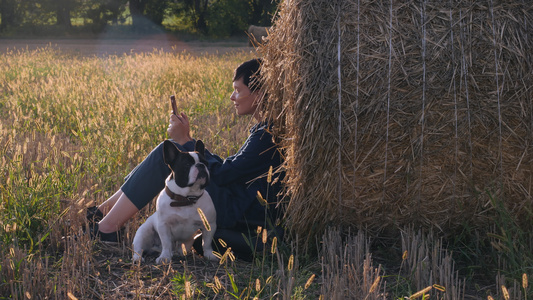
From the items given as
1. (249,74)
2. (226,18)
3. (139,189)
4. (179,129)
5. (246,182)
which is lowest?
(226,18)

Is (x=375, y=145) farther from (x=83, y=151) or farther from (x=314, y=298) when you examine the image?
(x=83, y=151)

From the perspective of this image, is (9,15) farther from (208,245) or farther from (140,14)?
(208,245)

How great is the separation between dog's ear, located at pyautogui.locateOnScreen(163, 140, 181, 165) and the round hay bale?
754 millimetres

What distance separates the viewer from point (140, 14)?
4216 cm

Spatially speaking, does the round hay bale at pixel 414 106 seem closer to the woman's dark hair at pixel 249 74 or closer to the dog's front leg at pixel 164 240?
the woman's dark hair at pixel 249 74

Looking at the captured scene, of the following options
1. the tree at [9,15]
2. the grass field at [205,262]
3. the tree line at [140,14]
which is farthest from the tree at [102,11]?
the grass field at [205,262]

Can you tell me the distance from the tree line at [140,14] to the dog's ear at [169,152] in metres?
36.7

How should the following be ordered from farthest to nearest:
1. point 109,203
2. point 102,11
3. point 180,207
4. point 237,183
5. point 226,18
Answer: point 226,18, point 102,11, point 109,203, point 237,183, point 180,207

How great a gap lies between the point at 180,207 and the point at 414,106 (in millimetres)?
1625

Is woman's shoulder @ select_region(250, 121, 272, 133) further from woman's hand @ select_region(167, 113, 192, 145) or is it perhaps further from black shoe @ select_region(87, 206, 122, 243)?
black shoe @ select_region(87, 206, 122, 243)

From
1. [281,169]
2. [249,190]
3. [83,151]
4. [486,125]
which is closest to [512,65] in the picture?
[486,125]

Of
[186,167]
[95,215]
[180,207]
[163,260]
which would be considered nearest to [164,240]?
[163,260]

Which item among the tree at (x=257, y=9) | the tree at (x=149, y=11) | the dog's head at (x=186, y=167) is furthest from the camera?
the tree at (x=257, y=9)

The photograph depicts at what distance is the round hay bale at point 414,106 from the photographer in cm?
361
